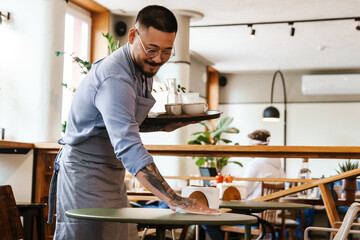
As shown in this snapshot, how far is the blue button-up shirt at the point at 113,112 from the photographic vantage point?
1.57m

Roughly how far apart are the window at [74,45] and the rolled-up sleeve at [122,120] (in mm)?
4846

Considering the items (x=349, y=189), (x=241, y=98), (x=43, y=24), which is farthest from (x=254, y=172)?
(x=241, y=98)

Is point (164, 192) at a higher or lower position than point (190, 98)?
lower

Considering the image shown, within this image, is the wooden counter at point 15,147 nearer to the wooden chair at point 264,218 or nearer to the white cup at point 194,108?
the wooden chair at point 264,218

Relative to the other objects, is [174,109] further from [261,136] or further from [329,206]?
[261,136]

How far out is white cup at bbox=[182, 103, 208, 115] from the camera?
2.17m

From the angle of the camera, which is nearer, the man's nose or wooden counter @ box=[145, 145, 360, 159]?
the man's nose

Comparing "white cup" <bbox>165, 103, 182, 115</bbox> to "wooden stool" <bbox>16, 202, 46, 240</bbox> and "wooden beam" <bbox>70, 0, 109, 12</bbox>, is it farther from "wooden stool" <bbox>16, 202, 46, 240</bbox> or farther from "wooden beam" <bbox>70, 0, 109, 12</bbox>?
"wooden beam" <bbox>70, 0, 109, 12</bbox>

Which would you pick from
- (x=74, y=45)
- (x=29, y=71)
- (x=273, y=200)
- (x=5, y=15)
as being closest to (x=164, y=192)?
(x=273, y=200)

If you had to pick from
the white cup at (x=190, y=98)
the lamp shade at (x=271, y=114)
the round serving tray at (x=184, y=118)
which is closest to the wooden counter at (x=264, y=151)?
the white cup at (x=190, y=98)

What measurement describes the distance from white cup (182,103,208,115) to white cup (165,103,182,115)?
2 cm

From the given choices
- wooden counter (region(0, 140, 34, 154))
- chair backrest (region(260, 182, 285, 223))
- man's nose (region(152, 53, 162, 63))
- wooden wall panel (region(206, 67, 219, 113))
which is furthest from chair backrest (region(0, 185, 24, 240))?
wooden wall panel (region(206, 67, 219, 113))

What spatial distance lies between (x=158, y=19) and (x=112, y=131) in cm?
39

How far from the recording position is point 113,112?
1.61 meters
